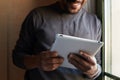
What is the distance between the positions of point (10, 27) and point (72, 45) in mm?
611

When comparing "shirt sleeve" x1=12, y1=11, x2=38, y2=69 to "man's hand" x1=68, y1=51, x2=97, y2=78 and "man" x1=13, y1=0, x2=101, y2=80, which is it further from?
"man's hand" x1=68, y1=51, x2=97, y2=78

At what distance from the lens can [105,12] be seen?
1.38 m

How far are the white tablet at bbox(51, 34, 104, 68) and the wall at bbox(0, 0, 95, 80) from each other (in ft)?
1.77

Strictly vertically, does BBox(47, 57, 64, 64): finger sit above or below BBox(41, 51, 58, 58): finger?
below

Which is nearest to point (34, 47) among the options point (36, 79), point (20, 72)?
point (36, 79)

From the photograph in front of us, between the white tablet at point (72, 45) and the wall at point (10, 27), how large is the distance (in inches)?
21.2

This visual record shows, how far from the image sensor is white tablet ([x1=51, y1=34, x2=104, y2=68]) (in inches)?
41.3

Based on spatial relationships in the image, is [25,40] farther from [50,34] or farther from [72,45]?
[72,45]

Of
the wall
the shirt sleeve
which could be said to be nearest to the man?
the shirt sleeve

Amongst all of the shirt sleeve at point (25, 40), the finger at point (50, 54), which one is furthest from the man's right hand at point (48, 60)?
the shirt sleeve at point (25, 40)

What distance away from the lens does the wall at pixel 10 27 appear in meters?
1.55
